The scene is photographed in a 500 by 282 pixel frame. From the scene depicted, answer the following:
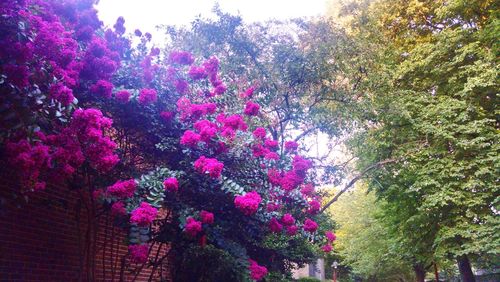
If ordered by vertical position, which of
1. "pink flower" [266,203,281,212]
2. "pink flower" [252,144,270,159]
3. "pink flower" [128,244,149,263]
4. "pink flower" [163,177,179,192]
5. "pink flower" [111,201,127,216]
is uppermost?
"pink flower" [252,144,270,159]

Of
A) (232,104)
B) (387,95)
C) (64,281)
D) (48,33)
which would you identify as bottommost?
(64,281)

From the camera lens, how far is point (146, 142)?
5676mm

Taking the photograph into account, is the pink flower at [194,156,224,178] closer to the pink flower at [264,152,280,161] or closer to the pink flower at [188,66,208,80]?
the pink flower at [264,152,280,161]

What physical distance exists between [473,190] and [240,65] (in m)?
7.20

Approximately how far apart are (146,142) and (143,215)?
5.49 ft

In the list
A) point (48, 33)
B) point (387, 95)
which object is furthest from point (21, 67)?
point (387, 95)

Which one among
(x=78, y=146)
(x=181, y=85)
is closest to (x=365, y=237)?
(x=181, y=85)

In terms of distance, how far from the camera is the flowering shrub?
3.77 m

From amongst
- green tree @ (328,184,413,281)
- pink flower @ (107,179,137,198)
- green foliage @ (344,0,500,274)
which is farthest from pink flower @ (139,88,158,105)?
green tree @ (328,184,413,281)

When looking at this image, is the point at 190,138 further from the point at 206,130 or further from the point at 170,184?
the point at 170,184

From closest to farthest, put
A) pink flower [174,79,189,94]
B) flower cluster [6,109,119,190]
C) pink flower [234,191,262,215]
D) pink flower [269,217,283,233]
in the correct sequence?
flower cluster [6,109,119,190]
pink flower [234,191,262,215]
pink flower [269,217,283,233]
pink flower [174,79,189,94]

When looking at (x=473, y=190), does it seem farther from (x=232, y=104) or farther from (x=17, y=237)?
(x=17, y=237)

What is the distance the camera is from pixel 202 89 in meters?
6.58

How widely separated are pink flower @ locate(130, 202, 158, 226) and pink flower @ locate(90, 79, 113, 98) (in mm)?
1404
